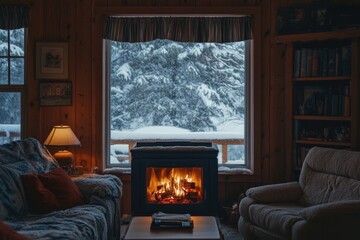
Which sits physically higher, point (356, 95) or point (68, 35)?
point (68, 35)

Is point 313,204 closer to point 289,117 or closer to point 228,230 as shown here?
point 228,230

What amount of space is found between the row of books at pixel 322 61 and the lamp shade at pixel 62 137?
230 cm

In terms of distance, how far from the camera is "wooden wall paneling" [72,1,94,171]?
17.2ft

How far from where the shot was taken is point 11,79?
17.4 ft

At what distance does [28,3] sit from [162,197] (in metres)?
2.44

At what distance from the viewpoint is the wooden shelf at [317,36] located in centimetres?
456

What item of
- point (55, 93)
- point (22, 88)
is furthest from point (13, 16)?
point (55, 93)

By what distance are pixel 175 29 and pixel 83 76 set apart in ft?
3.56

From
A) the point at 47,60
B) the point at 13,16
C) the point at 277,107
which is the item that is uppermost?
the point at 13,16

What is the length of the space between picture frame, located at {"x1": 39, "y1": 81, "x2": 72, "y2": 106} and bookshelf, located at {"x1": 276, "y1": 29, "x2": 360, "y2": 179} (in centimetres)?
222

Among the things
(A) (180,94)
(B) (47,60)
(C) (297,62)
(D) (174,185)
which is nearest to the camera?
(D) (174,185)

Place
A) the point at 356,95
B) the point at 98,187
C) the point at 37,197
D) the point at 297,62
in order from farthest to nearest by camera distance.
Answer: the point at 297,62 < the point at 356,95 < the point at 98,187 < the point at 37,197

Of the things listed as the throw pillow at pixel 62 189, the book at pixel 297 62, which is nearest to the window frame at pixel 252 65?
the book at pixel 297 62

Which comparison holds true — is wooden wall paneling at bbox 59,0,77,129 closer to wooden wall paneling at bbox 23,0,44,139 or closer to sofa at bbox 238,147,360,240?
wooden wall paneling at bbox 23,0,44,139
